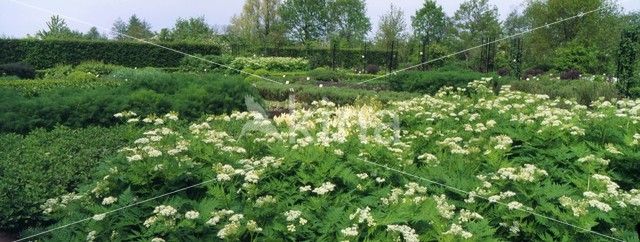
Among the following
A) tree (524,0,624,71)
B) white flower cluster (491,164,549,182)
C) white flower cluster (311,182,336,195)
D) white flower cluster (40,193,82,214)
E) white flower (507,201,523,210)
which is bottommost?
white flower cluster (40,193,82,214)

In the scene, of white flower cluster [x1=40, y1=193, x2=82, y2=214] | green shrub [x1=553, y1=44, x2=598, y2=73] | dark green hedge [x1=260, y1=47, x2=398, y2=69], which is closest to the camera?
white flower cluster [x1=40, y1=193, x2=82, y2=214]

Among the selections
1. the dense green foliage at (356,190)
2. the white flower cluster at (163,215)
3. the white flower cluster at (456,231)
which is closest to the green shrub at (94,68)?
the dense green foliage at (356,190)

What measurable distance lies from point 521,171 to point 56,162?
10.2 feet

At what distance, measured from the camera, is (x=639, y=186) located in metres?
3.66

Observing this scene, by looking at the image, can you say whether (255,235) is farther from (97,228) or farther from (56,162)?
(56,162)

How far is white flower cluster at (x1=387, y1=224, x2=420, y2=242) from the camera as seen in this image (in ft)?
7.82

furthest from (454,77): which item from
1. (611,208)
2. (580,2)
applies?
(611,208)

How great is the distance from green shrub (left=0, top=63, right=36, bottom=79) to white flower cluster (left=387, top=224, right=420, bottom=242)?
780 cm

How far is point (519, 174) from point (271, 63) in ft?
56.1

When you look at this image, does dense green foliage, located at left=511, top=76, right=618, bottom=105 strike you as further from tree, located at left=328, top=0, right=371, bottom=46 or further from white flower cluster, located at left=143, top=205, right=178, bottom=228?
white flower cluster, located at left=143, top=205, right=178, bottom=228

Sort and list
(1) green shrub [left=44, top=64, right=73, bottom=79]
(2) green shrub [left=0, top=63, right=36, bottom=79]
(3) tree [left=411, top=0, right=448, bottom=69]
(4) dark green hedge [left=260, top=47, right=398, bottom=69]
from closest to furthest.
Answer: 1. (3) tree [left=411, top=0, right=448, bottom=69]
2. (2) green shrub [left=0, top=63, right=36, bottom=79]
3. (1) green shrub [left=44, top=64, right=73, bottom=79]
4. (4) dark green hedge [left=260, top=47, right=398, bottom=69]

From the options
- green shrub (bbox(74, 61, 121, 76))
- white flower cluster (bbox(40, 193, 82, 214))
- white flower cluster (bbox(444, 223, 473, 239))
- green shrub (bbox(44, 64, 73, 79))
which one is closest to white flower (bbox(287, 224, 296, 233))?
white flower cluster (bbox(444, 223, 473, 239))

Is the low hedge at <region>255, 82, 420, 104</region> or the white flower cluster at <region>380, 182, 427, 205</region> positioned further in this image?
the low hedge at <region>255, 82, 420, 104</region>

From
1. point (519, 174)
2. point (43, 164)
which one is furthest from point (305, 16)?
point (43, 164)
